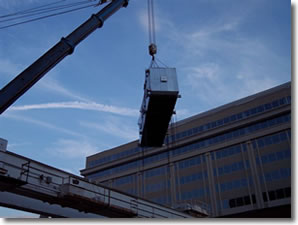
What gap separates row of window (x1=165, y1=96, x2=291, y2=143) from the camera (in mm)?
39375

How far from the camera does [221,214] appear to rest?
126 ft

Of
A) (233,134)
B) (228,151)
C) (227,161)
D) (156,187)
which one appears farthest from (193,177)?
(233,134)

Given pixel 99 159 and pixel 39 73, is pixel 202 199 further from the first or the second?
pixel 39 73

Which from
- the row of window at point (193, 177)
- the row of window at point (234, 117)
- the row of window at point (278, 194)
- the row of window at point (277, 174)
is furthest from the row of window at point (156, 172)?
the row of window at point (278, 194)

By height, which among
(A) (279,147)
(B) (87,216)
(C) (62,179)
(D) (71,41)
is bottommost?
(B) (87,216)

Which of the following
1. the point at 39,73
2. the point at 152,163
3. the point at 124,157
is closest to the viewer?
the point at 39,73

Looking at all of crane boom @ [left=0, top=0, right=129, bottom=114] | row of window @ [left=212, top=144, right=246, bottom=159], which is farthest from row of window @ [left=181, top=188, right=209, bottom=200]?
crane boom @ [left=0, top=0, right=129, bottom=114]

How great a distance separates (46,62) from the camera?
1310 cm

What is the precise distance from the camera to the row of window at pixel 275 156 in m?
36.3

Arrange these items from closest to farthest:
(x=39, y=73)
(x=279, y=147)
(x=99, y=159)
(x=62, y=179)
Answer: (x=62, y=179)
(x=39, y=73)
(x=279, y=147)
(x=99, y=159)

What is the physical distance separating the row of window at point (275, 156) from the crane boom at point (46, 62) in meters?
27.9

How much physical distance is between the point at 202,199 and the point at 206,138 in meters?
8.03

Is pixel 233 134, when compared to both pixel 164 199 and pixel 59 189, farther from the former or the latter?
pixel 59 189

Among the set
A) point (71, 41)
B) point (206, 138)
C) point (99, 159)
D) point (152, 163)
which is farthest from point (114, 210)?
point (99, 159)
